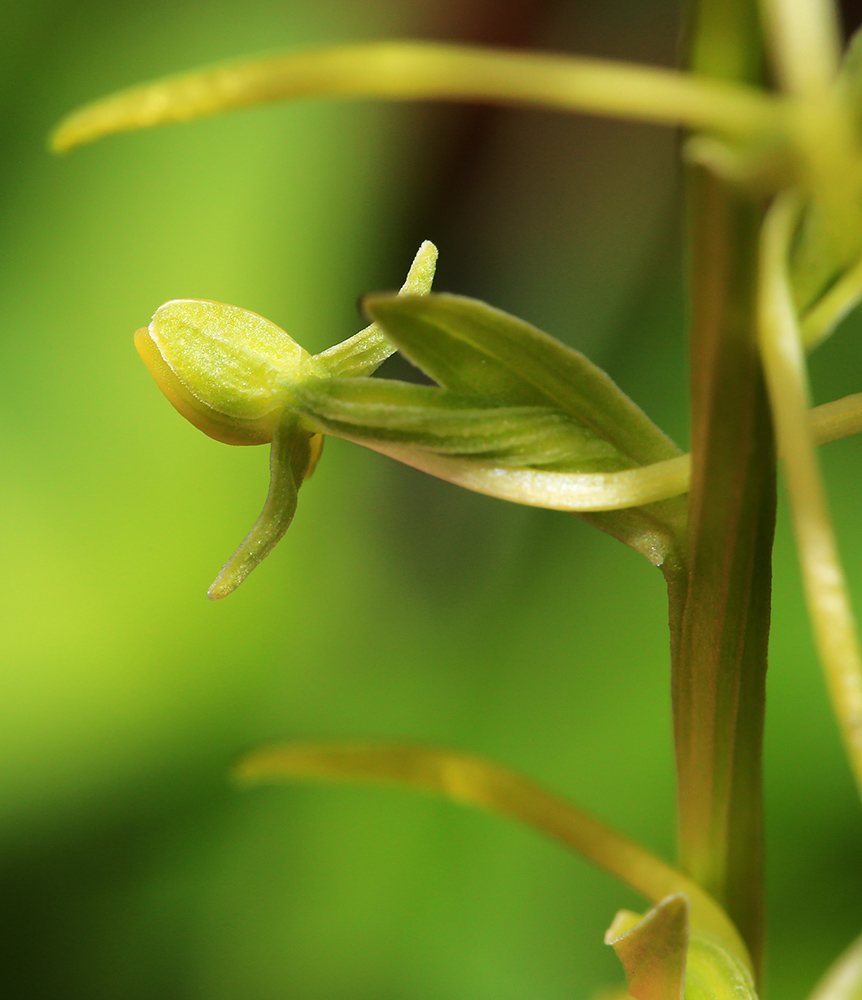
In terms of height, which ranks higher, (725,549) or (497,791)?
(725,549)

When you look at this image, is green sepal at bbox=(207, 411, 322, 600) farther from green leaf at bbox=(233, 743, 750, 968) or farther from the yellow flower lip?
green leaf at bbox=(233, 743, 750, 968)

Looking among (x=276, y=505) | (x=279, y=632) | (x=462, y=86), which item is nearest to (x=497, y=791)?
(x=276, y=505)

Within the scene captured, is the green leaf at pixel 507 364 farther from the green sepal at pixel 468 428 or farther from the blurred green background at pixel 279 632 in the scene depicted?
the blurred green background at pixel 279 632

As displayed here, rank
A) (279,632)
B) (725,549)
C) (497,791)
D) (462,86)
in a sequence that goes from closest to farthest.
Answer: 1. (462,86)
2. (725,549)
3. (497,791)
4. (279,632)

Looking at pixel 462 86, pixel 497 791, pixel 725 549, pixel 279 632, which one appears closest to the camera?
pixel 462 86

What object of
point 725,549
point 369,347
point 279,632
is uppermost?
point 369,347

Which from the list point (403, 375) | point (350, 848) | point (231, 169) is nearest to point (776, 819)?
point (350, 848)

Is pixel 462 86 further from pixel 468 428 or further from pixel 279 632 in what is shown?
pixel 279 632

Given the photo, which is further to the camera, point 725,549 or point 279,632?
point 279,632
